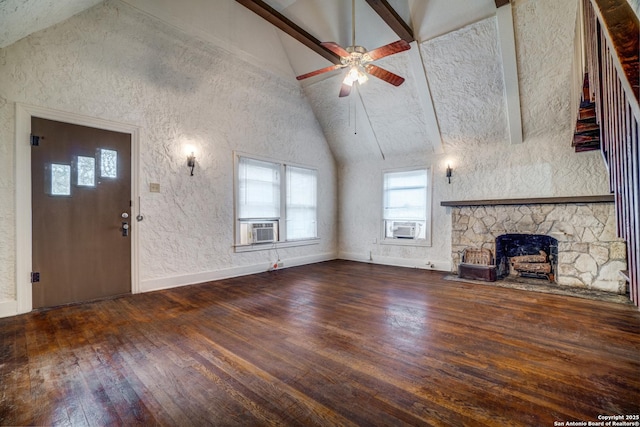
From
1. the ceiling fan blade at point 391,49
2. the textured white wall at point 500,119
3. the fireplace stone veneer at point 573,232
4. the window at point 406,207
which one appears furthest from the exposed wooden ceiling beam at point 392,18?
the fireplace stone veneer at point 573,232

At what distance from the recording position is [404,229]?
6355mm

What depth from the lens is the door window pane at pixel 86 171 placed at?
11.8 feet

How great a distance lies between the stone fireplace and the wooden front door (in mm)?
5577

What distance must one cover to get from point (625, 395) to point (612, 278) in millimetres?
3457

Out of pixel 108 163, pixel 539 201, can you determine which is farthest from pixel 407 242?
pixel 108 163

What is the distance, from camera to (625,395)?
177 centimetres

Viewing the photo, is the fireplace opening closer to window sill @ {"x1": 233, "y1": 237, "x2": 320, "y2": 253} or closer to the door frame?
window sill @ {"x1": 233, "y1": 237, "x2": 320, "y2": 253}

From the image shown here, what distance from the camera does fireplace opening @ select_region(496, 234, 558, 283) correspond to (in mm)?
4949

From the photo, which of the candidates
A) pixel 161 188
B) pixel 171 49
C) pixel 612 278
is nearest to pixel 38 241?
pixel 161 188

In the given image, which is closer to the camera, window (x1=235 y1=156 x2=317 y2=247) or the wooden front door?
the wooden front door

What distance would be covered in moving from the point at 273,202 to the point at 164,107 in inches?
99.8

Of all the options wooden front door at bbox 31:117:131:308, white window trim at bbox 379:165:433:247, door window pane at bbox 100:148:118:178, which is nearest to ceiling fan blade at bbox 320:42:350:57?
wooden front door at bbox 31:117:131:308

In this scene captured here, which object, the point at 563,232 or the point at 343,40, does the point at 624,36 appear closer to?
the point at 563,232

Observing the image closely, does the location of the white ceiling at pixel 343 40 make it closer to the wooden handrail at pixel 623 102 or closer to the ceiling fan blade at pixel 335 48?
the ceiling fan blade at pixel 335 48
